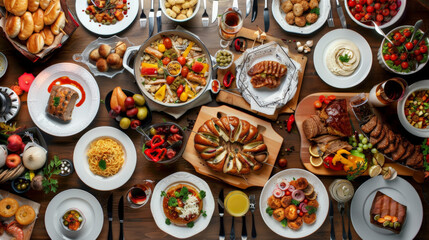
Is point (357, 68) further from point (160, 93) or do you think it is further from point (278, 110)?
point (160, 93)

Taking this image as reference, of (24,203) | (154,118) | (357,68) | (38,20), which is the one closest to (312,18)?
(357,68)

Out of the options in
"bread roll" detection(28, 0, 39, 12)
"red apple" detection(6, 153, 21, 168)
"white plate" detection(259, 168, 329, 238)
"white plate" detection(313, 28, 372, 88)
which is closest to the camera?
"red apple" detection(6, 153, 21, 168)

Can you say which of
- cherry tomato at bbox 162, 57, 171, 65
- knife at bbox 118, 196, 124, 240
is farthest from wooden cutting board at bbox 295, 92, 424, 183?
knife at bbox 118, 196, 124, 240

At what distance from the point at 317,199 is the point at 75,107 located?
8.78 feet

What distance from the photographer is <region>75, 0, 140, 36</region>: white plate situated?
3.88 metres

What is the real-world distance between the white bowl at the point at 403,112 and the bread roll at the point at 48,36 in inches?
141

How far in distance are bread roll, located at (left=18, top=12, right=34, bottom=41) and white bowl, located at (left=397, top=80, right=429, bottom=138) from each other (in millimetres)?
3751

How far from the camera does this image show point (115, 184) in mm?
3730

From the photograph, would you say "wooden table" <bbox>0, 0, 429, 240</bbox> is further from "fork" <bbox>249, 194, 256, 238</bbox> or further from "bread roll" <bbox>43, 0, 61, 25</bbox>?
"bread roll" <bbox>43, 0, 61, 25</bbox>

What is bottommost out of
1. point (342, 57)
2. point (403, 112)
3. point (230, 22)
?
point (403, 112)

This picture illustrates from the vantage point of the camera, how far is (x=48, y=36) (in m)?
3.71

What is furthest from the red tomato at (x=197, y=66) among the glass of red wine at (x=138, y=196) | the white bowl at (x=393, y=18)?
the white bowl at (x=393, y=18)

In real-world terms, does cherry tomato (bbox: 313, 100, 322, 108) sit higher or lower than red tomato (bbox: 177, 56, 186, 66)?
lower

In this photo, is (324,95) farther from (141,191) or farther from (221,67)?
(141,191)
